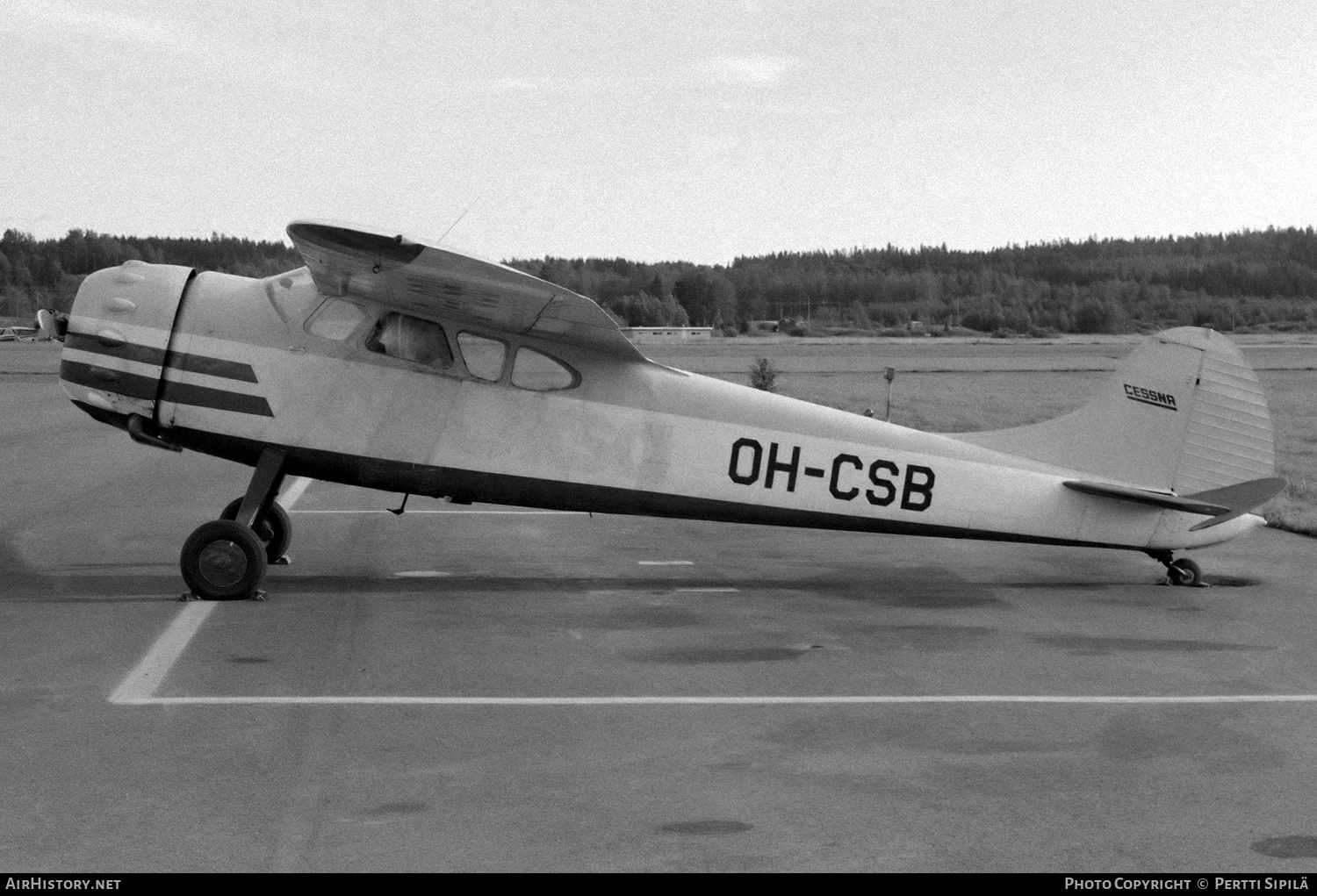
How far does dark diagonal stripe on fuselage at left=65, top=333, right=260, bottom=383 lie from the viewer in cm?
966

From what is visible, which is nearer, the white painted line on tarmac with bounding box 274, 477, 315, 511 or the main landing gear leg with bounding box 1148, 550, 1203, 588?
the main landing gear leg with bounding box 1148, 550, 1203, 588

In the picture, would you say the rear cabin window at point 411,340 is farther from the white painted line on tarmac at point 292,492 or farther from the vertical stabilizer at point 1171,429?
the white painted line on tarmac at point 292,492

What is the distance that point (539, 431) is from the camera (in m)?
10.1

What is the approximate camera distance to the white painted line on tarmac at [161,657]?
6.94 meters

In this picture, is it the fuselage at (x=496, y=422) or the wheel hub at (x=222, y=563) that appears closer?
the wheel hub at (x=222, y=563)

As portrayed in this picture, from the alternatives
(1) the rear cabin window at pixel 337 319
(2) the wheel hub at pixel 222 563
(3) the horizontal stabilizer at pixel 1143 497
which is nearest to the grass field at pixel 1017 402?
(3) the horizontal stabilizer at pixel 1143 497

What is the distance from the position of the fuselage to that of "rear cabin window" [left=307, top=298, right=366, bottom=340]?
1cm

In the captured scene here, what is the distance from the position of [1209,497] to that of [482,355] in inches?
229

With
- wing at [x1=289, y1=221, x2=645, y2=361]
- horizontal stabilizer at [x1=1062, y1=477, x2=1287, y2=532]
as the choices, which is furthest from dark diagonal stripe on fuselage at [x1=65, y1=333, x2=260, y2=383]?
horizontal stabilizer at [x1=1062, y1=477, x2=1287, y2=532]

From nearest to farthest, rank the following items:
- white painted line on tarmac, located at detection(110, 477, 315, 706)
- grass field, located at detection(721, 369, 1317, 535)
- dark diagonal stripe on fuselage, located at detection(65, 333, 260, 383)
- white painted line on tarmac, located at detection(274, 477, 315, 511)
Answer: white painted line on tarmac, located at detection(110, 477, 315, 706) → dark diagonal stripe on fuselage, located at detection(65, 333, 260, 383) → white painted line on tarmac, located at detection(274, 477, 315, 511) → grass field, located at detection(721, 369, 1317, 535)

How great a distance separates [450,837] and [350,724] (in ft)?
5.71

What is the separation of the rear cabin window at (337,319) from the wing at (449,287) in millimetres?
106

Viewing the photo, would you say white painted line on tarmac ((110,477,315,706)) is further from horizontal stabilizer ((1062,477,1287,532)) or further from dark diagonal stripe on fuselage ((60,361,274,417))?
horizontal stabilizer ((1062,477,1287,532))

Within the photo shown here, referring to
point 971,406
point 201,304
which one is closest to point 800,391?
point 971,406
